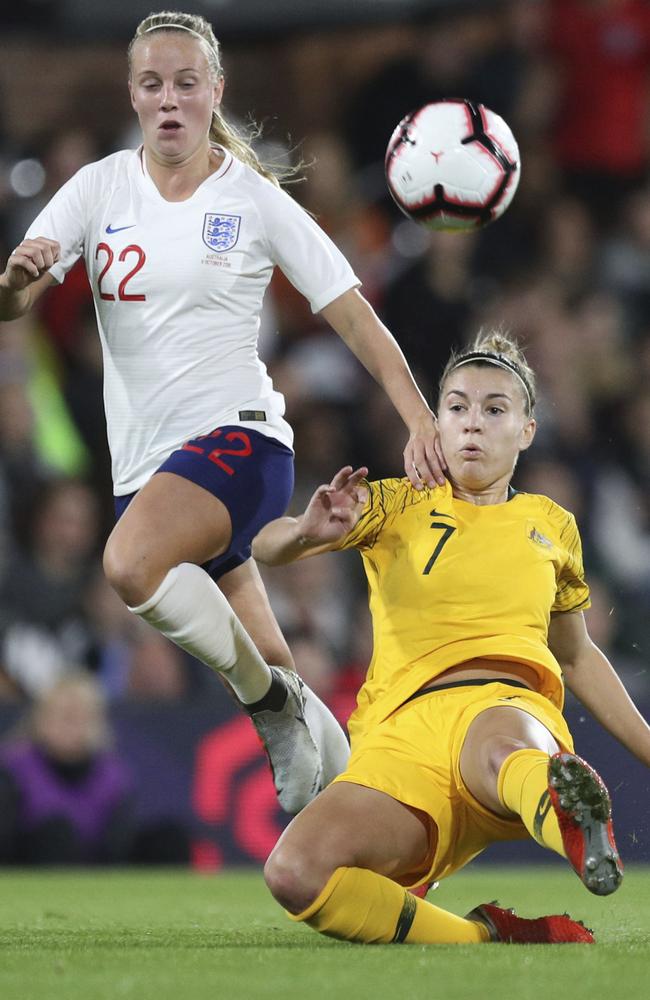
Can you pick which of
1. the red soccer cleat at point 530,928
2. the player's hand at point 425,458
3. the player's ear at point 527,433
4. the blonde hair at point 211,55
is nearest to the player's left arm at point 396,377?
the player's hand at point 425,458

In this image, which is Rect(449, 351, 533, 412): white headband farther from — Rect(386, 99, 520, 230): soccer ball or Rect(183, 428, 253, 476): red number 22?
Rect(386, 99, 520, 230): soccer ball

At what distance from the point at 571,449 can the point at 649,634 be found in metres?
1.30

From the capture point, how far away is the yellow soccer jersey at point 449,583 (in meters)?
4.38

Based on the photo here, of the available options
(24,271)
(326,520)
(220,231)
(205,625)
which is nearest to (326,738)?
(205,625)

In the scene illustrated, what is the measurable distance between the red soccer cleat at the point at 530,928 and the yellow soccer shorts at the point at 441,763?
0.49 feet

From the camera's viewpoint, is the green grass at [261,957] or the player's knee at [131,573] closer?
the green grass at [261,957]

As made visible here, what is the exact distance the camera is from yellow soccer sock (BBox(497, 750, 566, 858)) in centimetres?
375

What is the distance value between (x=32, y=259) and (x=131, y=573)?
84cm

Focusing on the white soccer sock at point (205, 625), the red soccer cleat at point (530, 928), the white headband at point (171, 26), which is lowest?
the red soccer cleat at point (530, 928)

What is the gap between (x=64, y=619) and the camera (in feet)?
27.3

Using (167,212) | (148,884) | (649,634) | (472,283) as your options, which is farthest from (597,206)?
(167,212)

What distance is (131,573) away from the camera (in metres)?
4.29

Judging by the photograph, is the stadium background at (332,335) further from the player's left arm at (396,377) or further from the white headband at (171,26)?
the white headband at (171,26)

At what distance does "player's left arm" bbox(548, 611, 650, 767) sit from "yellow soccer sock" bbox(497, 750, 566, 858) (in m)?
0.64
